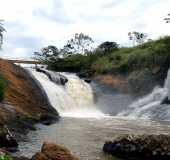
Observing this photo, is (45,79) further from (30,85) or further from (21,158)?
(21,158)

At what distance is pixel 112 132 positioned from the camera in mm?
24578

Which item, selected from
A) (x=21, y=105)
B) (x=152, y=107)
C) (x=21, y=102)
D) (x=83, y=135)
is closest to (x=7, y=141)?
(x=83, y=135)

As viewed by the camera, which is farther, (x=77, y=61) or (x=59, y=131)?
(x=77, y=61)

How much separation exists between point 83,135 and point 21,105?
9.16 meters

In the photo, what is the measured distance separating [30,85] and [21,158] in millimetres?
22148

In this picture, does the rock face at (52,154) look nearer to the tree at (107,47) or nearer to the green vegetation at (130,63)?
the green vegetation at (130,63)

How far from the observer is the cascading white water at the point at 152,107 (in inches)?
1396

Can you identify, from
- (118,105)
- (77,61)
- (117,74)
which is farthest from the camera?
(77,61)

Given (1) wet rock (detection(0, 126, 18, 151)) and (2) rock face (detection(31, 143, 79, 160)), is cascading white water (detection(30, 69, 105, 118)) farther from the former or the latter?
(2) rock face (detection(31, 143, 79, 160))

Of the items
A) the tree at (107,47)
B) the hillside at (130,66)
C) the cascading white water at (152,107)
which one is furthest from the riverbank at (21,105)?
the tree at (107,47)

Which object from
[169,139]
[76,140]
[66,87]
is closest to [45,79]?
[66,87]

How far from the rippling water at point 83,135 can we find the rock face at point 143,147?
0.56m

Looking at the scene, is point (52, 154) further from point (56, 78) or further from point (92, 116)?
point (56, 78)

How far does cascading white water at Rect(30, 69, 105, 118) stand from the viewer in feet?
130
